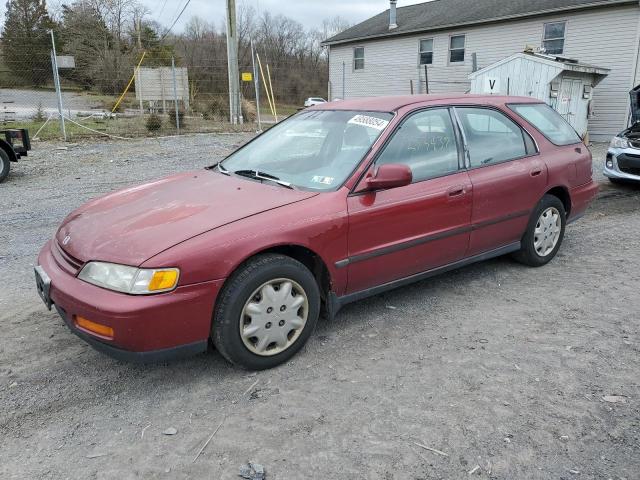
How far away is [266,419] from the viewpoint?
2.63m

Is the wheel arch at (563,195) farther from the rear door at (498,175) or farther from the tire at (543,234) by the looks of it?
the rear door at (498,175)

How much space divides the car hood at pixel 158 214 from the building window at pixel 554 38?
57.8 ft

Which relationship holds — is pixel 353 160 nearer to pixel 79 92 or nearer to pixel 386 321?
pixel 386 321

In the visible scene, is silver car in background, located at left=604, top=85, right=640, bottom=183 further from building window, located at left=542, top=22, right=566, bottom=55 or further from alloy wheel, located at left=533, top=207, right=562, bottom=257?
building window, located at left=542, top=22, right=566, bottom=55

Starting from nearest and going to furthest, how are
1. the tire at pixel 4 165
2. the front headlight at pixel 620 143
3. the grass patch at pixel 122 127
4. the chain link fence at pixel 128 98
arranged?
the front headlight at pixel 620 143, the tire at pixel 4 165, the grass patch at pixel 122 127, the chain link fence at pixel 128 98

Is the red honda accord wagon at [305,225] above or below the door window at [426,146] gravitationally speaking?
below

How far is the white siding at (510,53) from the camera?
1577 cm

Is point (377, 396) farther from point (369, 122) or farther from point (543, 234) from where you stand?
point (543, 234)

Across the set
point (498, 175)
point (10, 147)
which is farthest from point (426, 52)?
point (498, 175)

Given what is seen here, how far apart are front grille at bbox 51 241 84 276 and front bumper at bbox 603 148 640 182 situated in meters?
8.21

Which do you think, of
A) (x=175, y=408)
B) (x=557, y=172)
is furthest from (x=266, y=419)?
(x=557, y=172)

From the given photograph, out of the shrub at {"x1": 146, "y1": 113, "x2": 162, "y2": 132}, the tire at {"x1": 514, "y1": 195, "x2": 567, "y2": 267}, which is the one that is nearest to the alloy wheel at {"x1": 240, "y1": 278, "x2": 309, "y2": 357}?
the tire at {"x1": 514, "y1": 195, "x2": 567, "y2": 267}

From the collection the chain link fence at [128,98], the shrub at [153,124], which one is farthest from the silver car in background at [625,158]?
the shrub at [153,124]

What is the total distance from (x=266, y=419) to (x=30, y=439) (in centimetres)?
113
